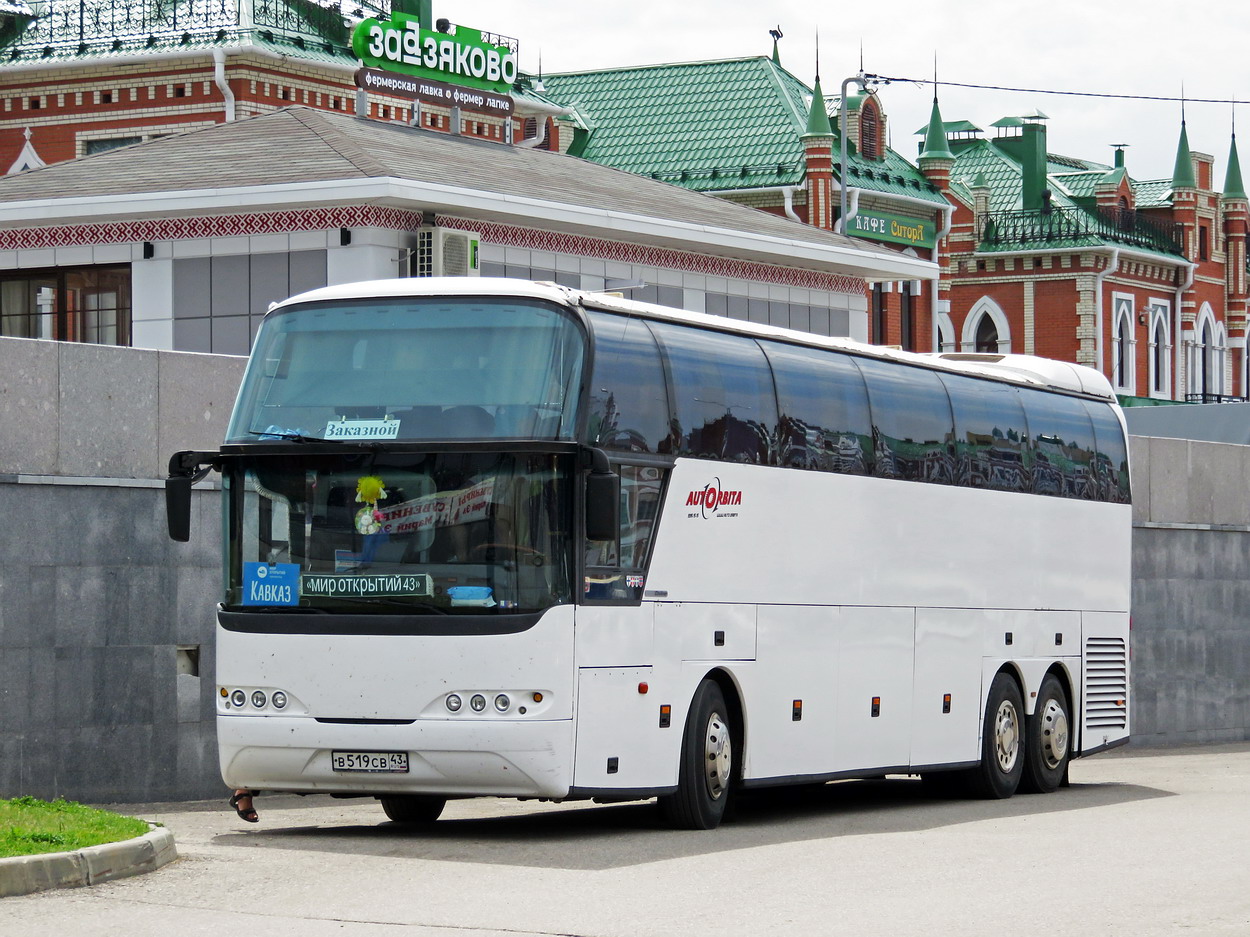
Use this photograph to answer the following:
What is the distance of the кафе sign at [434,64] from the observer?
2862 cm

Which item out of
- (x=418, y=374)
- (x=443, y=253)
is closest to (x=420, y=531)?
(x=418, y=374)

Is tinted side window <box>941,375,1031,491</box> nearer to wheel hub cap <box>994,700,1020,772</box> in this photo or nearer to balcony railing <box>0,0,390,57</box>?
wheel hub cap <box>994,700,1020,772</box>

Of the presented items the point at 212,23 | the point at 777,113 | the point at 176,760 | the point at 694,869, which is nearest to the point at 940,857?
the point at 694,869

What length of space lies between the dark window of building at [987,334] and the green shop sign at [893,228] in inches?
410

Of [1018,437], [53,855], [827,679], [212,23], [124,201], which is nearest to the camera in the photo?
[53,855]

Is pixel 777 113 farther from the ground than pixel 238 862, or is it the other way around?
pixel 777 113

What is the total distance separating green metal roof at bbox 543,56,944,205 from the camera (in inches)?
2090

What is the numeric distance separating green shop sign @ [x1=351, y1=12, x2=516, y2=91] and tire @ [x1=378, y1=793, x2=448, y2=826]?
15.0 meters

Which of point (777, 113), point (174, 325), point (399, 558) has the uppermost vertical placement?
point (777, 113)

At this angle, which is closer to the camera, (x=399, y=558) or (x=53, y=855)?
(x=53, y=855)

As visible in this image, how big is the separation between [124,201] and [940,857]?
14.9 metres

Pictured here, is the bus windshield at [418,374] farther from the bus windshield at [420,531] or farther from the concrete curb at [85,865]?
the concrete curb at [85,865]

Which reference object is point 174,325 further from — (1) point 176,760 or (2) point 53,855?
(2) point 53,855

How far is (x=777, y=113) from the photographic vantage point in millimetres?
54219
